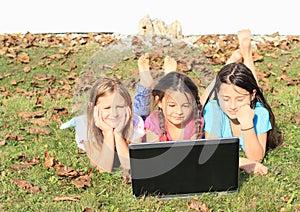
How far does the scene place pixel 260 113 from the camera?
4332 mm

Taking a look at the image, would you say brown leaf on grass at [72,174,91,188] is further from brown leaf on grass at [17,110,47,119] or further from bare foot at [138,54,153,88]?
brown leaf on grass at [17,110,47,119]

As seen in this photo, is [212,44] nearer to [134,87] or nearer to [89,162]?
[134,87]

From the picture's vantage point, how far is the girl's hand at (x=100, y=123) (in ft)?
13.1

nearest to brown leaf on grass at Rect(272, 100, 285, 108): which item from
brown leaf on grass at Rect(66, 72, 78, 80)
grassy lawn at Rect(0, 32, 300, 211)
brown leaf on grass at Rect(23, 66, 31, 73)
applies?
grassy lawn at Rect(0, 32, 300, 211)

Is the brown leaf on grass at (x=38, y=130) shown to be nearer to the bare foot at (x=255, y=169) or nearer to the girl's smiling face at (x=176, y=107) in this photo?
the girl's smiling face at (x=176, y=107)

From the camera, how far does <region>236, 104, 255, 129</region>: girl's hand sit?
3.99 metres

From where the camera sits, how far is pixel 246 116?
400cm

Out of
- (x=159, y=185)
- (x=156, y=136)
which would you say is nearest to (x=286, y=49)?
(x=156, y=136)

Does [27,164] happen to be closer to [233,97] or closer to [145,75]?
[145,75]

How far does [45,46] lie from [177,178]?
584cm

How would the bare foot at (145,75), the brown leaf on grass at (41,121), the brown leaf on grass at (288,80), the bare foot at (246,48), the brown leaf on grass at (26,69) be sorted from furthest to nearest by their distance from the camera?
the brown leaf on grass at (26,69)
the brown leaf on grass at (288,80)
the bare foot at (246,48)
the brown leaf on grass at (41,121)
the bare foot at (145,75)

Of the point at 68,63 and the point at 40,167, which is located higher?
the point at 68,63

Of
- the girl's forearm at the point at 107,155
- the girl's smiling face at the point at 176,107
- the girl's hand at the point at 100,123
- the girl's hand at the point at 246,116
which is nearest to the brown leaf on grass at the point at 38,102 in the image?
the girl's forearm at the point at 107,155

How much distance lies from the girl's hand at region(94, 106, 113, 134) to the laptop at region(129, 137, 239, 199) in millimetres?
566
